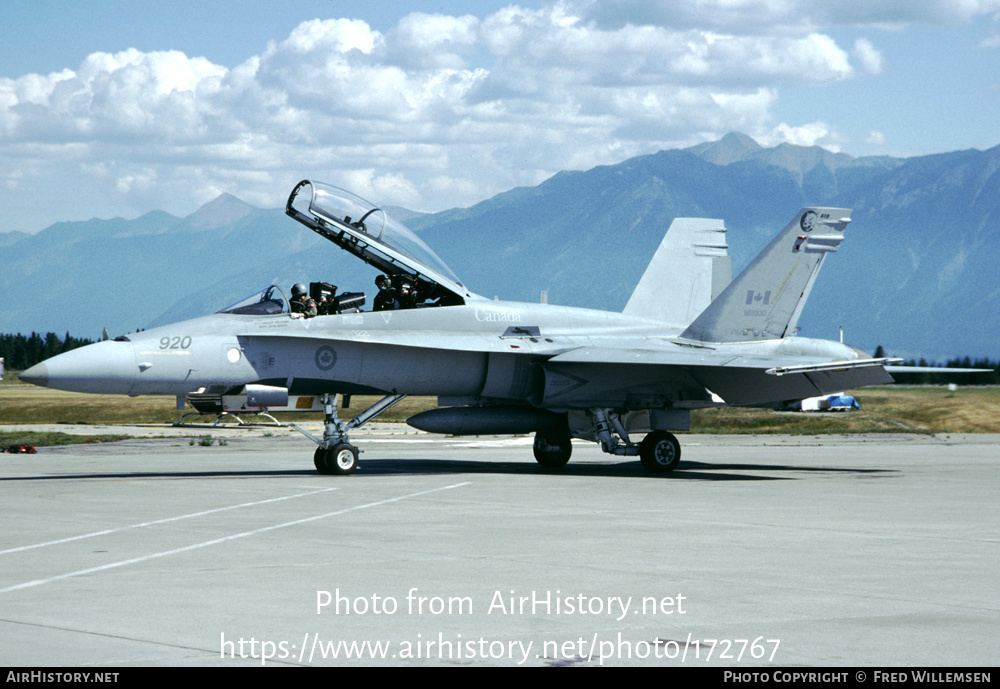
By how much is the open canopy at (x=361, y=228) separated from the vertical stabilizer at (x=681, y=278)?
19.4 ft

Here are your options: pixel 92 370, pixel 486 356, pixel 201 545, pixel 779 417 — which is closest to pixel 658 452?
pixel 486 356

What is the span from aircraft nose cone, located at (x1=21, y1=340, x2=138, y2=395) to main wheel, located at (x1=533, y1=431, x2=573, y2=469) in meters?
7.12

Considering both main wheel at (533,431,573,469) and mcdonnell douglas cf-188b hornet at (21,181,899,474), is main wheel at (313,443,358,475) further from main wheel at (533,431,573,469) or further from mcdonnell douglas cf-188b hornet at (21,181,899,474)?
main wheel at (533,431,573,469)

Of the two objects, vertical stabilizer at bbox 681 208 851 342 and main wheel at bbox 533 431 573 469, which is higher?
vertical stabilizer at bbox 681 208 851 342

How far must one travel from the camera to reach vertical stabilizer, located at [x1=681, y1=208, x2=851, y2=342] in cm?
1820

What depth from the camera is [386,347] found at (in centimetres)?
1612

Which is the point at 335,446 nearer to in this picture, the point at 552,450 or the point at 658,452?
the point at 552,450

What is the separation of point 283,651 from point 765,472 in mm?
14076

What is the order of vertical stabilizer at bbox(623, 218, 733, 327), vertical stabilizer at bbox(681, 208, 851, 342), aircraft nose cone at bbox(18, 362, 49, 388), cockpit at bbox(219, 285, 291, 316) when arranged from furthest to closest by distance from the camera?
vertical stabilizer at bbox(623, 218, 733, 327)
vertical stabilizer at bbox(681, 208, 851, 342)
cockpit at bbox(219, 285, 291, 316)
aircraft nose cone at bbox(18, 362, 49, 388)

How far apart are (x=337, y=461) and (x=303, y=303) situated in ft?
7.93

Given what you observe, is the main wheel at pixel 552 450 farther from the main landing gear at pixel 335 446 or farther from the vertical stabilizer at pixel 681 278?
the vertical stabilizer at pixel 681 278

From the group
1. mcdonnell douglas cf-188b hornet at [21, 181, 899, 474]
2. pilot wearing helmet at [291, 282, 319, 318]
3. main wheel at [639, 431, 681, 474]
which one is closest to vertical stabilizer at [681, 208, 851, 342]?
mcdonnell douglas cf-188b hornet at [21, 181, 899, 474]

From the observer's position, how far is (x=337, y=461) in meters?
16.2

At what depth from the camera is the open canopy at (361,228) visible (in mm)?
16141
